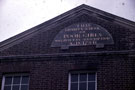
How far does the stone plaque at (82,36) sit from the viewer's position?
14609mm

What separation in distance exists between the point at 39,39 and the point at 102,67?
350 centimetres

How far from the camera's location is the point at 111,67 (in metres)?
13.9

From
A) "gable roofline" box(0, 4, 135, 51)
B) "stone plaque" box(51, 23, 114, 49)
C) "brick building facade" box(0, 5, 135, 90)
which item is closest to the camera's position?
"brick building facade" box(0, 5, 135, 90)

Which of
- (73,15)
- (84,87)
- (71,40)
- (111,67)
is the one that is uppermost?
(73,15)

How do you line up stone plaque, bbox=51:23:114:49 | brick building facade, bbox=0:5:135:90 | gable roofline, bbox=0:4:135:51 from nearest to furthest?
1. brick building facade, bbox=0:5:135:90
2. stone plaque, bbox=51:23:114:49
3. gable roofline, bbox=0:4:135:51

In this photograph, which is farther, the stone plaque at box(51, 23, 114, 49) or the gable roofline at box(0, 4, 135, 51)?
the gable roofline at box(0, 4, 135, 51)

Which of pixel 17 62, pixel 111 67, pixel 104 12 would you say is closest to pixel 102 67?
pixel 111 67

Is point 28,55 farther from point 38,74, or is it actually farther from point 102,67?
point 102,67

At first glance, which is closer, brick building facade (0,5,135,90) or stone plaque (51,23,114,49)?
brick building facade (0,5,135,90)

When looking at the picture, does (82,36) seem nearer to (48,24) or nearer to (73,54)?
(73,54)

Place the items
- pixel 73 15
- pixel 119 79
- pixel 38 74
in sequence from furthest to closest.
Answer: pixel 73 15 → pixel 38 74 → pixel 119 79

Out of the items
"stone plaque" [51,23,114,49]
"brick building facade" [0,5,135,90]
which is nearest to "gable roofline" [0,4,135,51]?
"brick building facade" [0,5,135,90]

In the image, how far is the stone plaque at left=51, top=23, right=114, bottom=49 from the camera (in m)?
14.6

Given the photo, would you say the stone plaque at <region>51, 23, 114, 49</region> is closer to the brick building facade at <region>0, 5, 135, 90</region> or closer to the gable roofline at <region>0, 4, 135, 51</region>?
the brick building facade at <region>0, 5, 135, 90</region>
